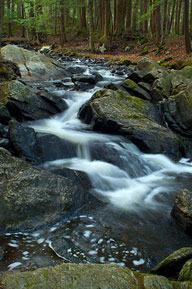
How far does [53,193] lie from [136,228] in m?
1.62

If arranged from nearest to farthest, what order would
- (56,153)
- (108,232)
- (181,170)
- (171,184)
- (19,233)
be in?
(19,233) → (108,232) → (171,184) → (56,153) → (181,170)

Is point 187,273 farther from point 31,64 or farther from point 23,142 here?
point 31,64

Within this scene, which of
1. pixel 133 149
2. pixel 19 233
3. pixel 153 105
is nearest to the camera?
pixel 19 233

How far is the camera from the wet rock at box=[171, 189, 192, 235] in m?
4.28

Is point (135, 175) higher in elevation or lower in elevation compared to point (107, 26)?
lower

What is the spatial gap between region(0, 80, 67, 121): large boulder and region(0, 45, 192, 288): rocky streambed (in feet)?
0.12

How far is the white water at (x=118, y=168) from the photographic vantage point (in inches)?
226

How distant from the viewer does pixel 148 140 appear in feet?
27.3

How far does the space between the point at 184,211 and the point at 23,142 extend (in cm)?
432

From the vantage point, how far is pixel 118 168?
22.5 feet

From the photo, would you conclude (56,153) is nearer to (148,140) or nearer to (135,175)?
(135,175)

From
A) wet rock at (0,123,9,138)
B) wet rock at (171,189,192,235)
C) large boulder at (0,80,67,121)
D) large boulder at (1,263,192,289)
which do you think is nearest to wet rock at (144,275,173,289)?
large boulder at (1,263,192,289)

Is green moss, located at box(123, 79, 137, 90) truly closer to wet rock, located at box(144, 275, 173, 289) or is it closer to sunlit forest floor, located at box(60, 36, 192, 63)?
sunlit forest floor, located at box(60, 36, 192, 63)

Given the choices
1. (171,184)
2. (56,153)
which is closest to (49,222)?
(56,153)
